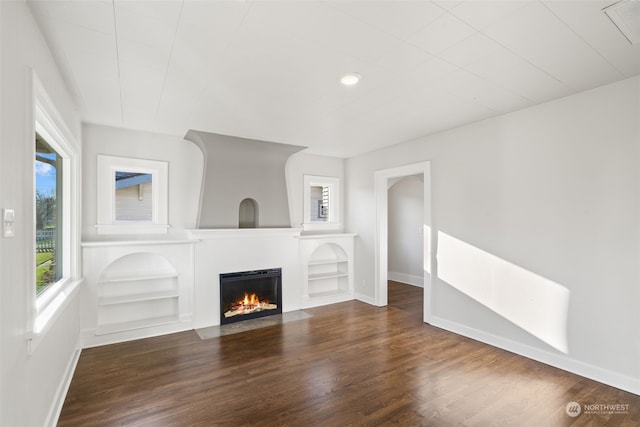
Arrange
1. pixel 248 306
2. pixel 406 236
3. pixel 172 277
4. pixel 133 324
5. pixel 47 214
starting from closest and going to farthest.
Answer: pixel 47 214
pixel 133 324
pixel 172 277
pixel 248 306
pixel 406 236

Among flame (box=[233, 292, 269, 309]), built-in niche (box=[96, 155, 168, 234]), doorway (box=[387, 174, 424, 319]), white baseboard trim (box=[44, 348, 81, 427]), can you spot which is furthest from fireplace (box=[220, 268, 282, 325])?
doorway (box=[387, 174, 424, 319])

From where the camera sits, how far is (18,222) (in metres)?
1.64

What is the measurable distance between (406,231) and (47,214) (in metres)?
6.52

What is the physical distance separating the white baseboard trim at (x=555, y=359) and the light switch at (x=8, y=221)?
4.35 m

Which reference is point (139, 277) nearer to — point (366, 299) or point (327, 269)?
point (327, 269)

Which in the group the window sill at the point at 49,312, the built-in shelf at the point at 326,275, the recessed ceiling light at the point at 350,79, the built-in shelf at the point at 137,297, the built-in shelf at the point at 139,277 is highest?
the recessed ceiling light at the point at 350,79

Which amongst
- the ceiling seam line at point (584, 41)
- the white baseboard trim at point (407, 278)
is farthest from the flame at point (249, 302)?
the ceiling seam line at point (584, 41)

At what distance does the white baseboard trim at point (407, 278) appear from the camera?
23.2 feet

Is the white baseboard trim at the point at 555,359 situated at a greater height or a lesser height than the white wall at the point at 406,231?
lesser

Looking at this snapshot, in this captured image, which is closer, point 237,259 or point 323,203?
point 237,259

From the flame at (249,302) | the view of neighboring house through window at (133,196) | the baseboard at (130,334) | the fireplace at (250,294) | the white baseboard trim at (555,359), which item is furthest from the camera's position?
the flame at (249,302)

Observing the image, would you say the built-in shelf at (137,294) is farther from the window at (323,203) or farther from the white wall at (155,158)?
the window at (323,203)

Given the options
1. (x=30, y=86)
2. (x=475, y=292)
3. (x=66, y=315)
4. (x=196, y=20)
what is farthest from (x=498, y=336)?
(x=30, y=86)

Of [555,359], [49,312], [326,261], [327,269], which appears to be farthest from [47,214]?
[555,359]
